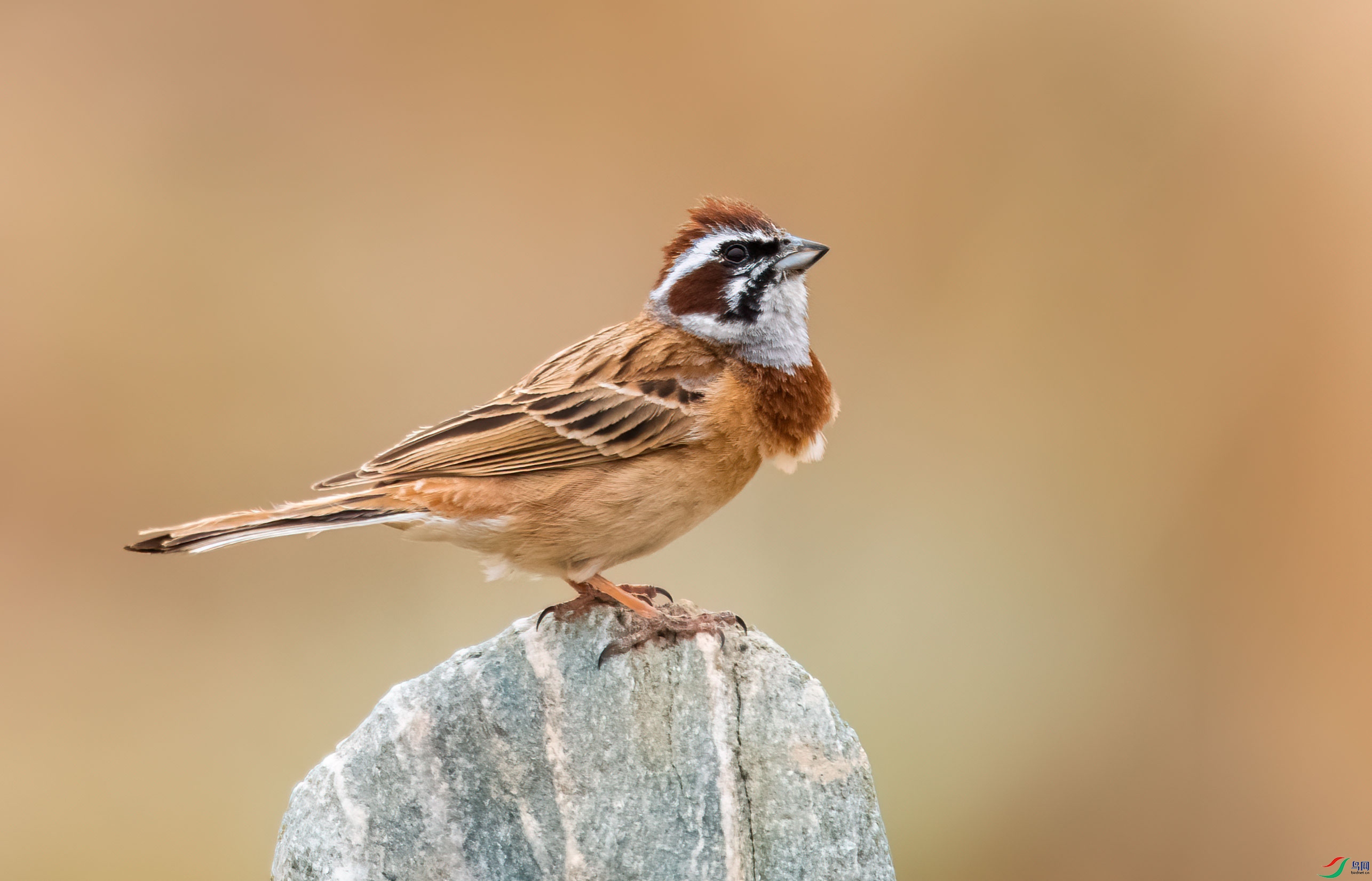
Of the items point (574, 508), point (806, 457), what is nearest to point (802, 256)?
point (806, 457)

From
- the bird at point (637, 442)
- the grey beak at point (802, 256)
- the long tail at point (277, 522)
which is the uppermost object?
the grey beak at point (802, 256)

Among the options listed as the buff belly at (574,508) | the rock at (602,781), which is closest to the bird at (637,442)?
the buff belly at (574,508)

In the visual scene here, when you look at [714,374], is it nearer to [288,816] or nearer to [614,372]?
[614,372]

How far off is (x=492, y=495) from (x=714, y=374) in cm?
118

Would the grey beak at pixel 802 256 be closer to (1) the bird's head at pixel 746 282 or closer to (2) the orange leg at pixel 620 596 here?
(1) the bird's head at pixel 746 282

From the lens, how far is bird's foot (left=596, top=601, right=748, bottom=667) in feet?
15.1

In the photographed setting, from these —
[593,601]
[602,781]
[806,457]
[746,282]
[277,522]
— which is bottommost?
[602,781]

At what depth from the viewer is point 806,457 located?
17.2 ft

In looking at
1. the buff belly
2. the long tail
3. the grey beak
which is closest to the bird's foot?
the buff belly

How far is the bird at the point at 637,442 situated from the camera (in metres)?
4.74

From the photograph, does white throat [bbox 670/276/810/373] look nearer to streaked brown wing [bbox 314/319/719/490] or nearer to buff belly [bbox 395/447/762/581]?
streaked brown wing [bbox 314/319/719/490]

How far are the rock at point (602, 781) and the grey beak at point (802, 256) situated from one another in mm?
1779

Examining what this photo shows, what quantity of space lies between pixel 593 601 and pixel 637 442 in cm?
76

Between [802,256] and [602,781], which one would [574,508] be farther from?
[802,256]
